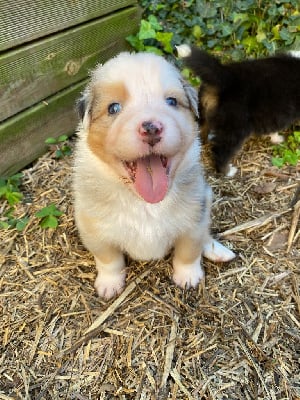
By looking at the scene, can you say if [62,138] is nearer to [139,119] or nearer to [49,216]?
[49,216]

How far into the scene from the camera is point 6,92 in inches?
132

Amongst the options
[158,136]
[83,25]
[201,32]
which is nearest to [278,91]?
[201,32]

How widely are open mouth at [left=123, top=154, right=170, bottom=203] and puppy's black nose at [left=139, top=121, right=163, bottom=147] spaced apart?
20cm

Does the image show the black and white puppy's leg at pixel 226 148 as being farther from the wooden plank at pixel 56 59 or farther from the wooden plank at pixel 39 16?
the wooden plank at pixel 39 16

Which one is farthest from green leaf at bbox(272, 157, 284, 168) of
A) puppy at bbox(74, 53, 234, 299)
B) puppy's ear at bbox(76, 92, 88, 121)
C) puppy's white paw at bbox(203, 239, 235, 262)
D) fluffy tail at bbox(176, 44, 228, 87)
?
puppy's ear at bbox(76, 92, 88, 121)

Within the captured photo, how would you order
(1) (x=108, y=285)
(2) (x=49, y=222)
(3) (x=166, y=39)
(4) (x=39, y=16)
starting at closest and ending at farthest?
(1) (x=108, y=285) → (2) (x=49, y=222) → (4) (x=39, y=16) → (3) (x=166, y=39)

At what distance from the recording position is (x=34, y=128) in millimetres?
3738

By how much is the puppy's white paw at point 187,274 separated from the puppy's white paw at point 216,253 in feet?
0.52

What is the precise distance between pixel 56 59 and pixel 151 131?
6.94ft

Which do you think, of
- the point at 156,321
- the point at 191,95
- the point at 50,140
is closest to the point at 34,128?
the point at 50,140

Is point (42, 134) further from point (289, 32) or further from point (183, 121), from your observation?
point (289, 32)

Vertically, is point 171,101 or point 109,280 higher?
point 171,101

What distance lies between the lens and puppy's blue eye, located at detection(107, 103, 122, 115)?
2.11 m

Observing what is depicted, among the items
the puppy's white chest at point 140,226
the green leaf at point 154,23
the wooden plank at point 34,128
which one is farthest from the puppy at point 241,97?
the puppy's white chest at point 140,226
